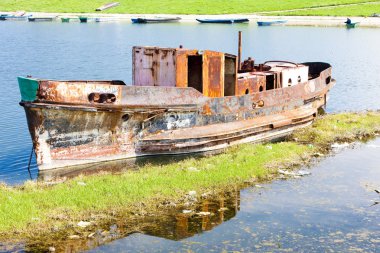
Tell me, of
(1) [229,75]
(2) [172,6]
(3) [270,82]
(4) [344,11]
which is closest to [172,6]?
(2) [172,6]

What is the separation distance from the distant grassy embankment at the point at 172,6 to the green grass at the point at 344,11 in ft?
11.9

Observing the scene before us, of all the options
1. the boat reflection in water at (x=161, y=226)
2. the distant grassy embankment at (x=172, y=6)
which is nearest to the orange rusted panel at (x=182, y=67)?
the boat reflection in water at (x=161, y=226)

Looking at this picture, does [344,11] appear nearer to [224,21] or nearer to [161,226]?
[224,21]

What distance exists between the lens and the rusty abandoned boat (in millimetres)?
18859

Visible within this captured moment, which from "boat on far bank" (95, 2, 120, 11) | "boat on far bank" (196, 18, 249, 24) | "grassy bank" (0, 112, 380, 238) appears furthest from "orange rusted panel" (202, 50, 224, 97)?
"boat on far bank" (95, 2, 120, 11)

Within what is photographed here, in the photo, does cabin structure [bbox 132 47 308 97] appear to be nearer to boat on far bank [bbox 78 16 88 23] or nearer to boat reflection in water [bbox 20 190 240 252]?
boat reflection in water [bbox 20 190 240 252]

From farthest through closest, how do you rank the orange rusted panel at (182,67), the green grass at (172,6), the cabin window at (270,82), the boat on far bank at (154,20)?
the green grass at (172,6) → the boat on far bank at (154,20) → the cabin window at (270,82) → the orange rusted panel at (182,67)

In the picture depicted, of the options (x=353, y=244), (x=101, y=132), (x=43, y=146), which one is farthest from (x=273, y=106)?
(x=353, y=244)

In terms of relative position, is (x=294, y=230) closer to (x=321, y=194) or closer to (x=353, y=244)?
(x=353, y=244)

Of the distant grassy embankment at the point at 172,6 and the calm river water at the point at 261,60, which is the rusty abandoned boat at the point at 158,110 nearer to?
the calm river water at the point at 261,60

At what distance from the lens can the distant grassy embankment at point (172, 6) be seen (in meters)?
98.9

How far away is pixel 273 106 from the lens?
2491 cm

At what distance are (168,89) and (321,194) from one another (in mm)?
6670

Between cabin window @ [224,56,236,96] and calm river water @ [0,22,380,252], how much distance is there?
5.05 m
